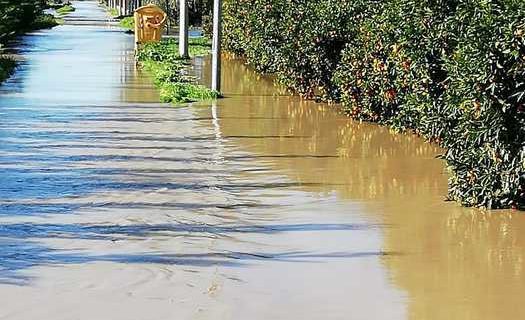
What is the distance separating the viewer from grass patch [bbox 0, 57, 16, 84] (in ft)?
74.6

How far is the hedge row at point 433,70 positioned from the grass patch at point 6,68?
607 centimetres

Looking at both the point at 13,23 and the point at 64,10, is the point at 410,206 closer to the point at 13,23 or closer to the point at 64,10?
the point at 13,23

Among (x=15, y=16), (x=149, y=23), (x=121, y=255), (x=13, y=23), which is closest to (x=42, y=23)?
(x=15, y=16)

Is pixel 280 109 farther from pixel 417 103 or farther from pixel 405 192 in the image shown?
pixel 405 192

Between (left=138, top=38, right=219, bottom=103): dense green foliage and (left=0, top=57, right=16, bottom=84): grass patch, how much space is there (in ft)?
11.0

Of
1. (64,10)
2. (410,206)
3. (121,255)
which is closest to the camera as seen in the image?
(121,255)

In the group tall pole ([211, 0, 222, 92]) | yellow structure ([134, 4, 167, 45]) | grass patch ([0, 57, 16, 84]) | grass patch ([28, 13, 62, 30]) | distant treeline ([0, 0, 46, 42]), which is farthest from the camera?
grass patch ([28, 13, 62, 30])

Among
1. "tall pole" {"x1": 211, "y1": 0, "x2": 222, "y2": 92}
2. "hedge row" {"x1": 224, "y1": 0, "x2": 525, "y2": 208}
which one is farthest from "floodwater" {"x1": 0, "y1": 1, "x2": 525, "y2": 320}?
"tall pole" {"x1": 211, "y1": 0, "x2": 222, "y2": 92}

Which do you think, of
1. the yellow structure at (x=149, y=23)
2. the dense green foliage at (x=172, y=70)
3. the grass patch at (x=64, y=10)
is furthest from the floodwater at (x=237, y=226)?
the grass patch at (x=64, y=10)

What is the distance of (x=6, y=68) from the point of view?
2434 cm

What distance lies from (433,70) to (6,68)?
47.0 feet

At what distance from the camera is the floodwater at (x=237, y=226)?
7.13 meters

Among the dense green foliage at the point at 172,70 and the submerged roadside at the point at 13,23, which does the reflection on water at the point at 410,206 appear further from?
the submerged roadside at the point at 13,23

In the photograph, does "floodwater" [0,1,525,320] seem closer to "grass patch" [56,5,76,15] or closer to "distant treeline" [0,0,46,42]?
"distant treeline" [0,0,46,42]
